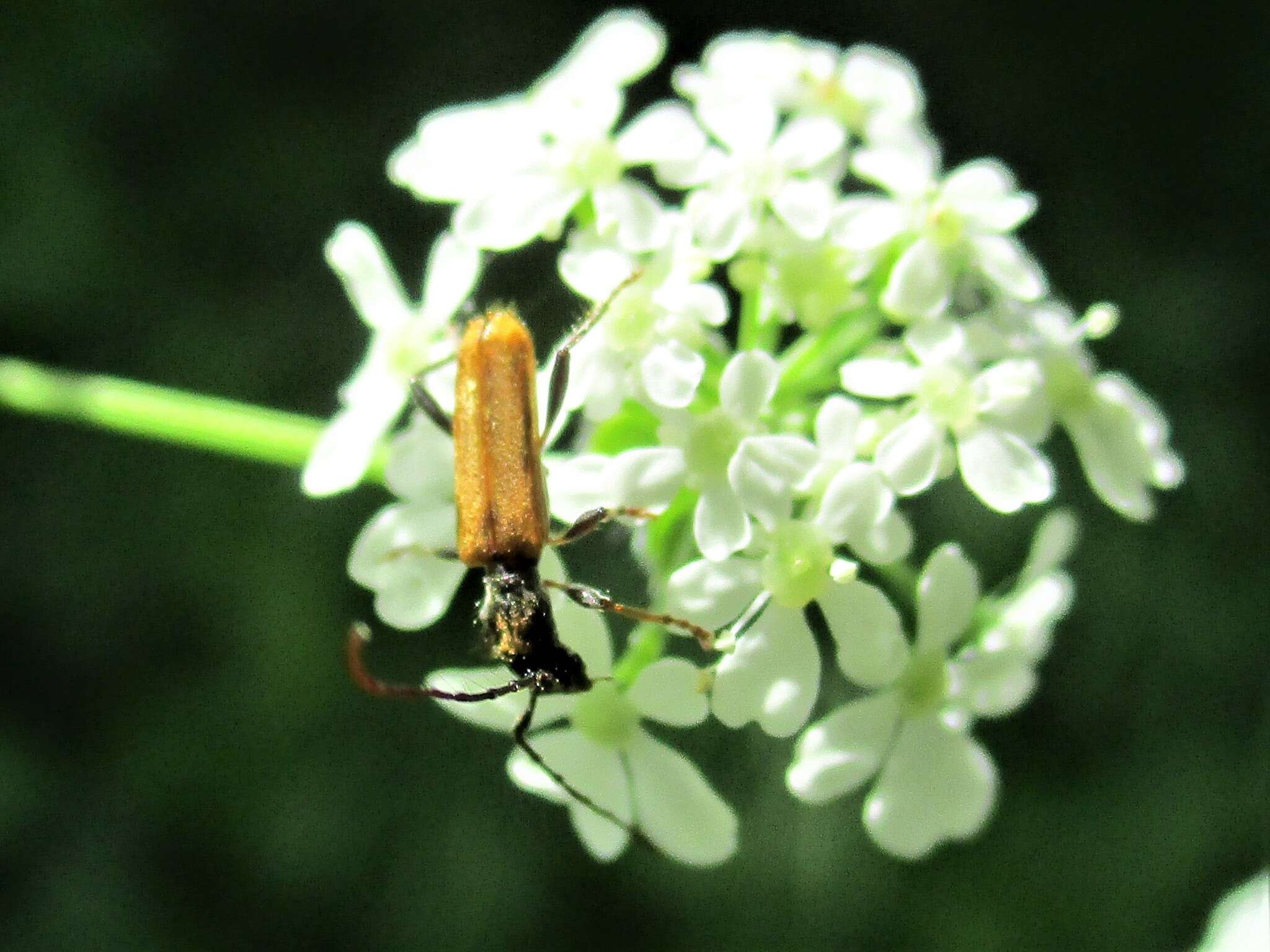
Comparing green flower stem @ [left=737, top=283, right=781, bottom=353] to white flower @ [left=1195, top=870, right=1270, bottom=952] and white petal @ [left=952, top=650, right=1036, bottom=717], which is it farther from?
white flower @ [left=1195, top=870, right=1270, bottom=952]

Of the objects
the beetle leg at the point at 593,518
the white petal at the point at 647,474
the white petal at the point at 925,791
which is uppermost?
the white petal at the point at 647,474

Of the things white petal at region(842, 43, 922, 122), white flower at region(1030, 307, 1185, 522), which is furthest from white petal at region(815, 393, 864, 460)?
white petal at region(842, 43, 922, 122)

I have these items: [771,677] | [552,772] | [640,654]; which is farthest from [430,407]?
Answer: [771,677]

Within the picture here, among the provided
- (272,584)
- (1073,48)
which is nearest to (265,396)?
(272,584)

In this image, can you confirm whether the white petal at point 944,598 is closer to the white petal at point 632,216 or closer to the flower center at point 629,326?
the flower center at point 629,326

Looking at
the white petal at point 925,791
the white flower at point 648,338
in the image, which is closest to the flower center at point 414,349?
the white flower at point 648,338

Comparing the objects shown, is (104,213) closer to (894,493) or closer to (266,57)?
(266,57)
